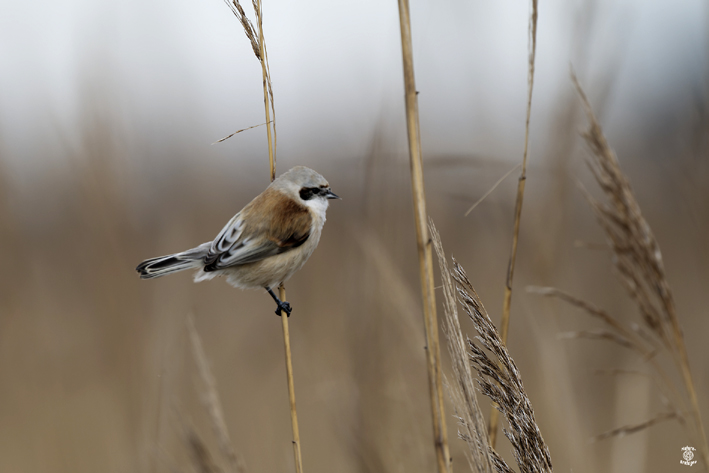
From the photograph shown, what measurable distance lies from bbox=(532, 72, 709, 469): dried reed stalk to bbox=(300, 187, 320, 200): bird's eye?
1.12 m

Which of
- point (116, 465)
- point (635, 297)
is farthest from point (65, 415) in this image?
point (635, 297)

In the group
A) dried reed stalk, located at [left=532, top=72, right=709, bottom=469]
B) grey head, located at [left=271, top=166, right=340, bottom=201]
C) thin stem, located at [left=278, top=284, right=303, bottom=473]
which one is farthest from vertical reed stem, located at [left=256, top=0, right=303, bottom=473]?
dried reed stalk, located at [left=532, top=72, right=709, bottom=469]

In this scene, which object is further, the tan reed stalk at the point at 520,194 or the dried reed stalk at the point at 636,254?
the tan reed stalk at the point at 520,194

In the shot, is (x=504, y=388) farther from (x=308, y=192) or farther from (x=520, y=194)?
(x=308, y=192)

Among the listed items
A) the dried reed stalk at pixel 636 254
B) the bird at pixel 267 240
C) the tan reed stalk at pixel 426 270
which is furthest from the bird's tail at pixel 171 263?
the dried reed stalk at pixel 636 254

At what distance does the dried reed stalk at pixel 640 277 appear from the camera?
84 cm

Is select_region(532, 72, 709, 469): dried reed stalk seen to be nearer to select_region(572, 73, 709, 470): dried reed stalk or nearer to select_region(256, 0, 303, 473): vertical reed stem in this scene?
select_region(572, 73, 709, 470): dried reed stalk

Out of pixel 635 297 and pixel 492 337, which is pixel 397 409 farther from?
pixel 635 297

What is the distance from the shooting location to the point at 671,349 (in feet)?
2.75

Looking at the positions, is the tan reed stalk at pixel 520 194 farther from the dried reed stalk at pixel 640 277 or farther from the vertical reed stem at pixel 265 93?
the vertical reed stem at pixel 265 93

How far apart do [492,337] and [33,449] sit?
271 cm

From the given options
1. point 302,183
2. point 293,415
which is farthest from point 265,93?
point 293,415

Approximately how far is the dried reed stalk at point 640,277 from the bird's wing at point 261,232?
3.51ft

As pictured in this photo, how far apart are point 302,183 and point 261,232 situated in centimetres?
Result: 24
